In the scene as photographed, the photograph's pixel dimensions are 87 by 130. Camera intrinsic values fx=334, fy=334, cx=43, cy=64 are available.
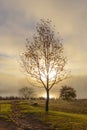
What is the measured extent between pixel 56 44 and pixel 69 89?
250ft

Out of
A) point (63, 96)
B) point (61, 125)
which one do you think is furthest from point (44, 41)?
point (63, 96)

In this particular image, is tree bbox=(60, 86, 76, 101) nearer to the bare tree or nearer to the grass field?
the bare tree

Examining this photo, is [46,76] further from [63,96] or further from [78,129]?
[63,96]

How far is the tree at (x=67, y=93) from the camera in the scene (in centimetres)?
14300

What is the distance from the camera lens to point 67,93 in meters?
145

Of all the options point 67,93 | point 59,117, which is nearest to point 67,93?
point 67,93

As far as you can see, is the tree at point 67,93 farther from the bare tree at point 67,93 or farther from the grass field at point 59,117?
the grass field at point 59,117

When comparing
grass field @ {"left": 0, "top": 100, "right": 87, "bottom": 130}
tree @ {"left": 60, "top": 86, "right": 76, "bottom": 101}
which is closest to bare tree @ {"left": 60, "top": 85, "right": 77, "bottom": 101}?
tree @ {"left": 60, "top": 86, "right": 76, "bottom": 101}

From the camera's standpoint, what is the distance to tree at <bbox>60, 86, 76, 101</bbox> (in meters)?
143

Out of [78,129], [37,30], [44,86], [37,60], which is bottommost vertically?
[78,129]

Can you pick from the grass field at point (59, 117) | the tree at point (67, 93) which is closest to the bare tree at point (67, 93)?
the tree at point (67, 93)

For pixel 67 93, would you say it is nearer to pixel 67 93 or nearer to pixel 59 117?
pixel 67 93

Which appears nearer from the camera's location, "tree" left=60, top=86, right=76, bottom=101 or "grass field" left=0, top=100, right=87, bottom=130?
"grass field" left=0, top=100, right=87, bottom=130

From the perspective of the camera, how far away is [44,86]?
70.5 metres
